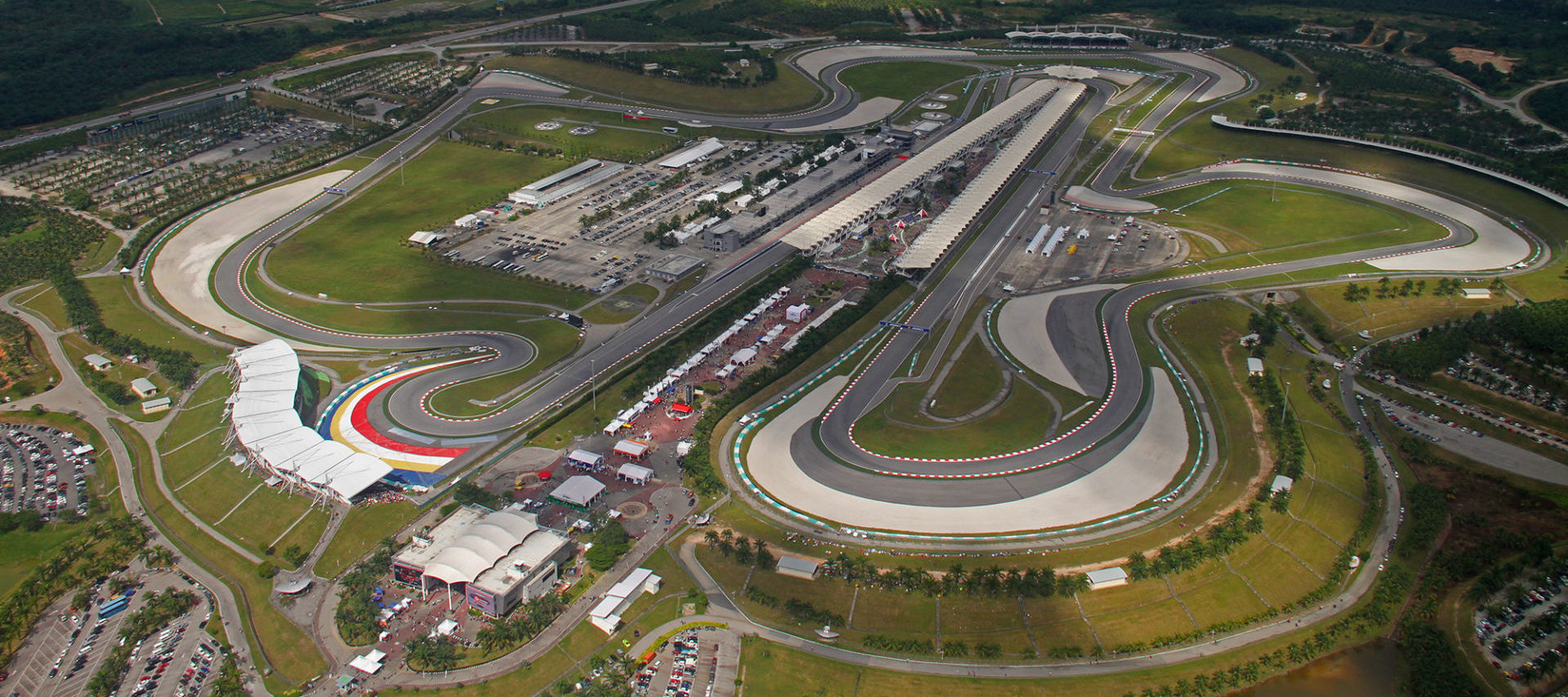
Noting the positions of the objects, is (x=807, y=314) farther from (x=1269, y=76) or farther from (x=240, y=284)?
(x=1269, y=76)

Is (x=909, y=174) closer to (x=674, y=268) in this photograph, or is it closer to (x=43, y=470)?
(x=674, y=268)

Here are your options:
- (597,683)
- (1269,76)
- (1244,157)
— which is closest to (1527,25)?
(1269,76)

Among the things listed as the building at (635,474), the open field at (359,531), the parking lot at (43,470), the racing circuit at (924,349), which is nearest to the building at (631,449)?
the building at (635,474)

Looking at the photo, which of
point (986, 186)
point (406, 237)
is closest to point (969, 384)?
point (986, 186)

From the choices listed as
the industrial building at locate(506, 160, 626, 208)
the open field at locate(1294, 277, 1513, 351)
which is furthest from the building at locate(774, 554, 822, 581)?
the industrial building at locate(506, 160, 626, 208)

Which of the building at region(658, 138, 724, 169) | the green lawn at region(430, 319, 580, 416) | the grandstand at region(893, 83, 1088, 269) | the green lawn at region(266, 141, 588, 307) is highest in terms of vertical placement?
the grandstand at region(893, 83, 1088, 269)

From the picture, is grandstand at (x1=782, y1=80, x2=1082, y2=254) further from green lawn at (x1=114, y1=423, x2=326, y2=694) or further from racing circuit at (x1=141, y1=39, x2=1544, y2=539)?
green lawn at (x1=114, y1=423, x2=326, y2=694)
